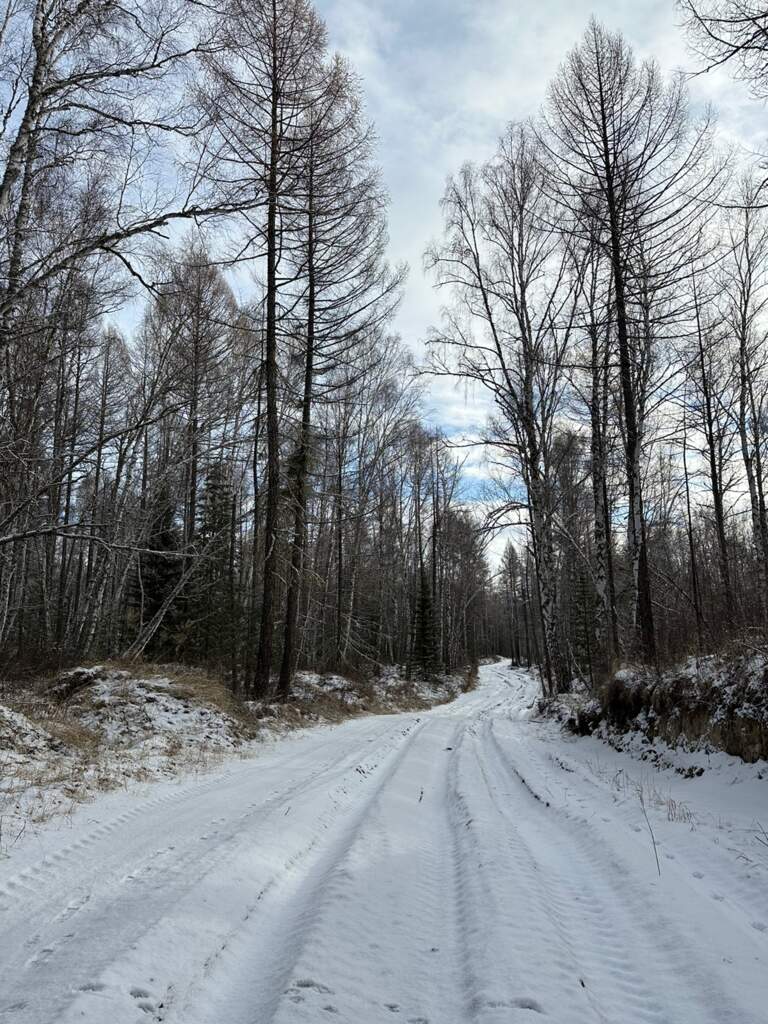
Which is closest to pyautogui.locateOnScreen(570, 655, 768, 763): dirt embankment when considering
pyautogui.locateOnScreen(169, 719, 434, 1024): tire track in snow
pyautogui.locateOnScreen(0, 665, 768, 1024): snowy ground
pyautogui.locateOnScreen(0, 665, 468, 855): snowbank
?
pyautogui.locateOnScreen(0, 665, 768, 1024): snowy ground

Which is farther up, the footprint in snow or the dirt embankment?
the dirt embankment

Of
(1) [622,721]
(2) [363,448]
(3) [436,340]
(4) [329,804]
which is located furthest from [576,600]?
(4) [329,804]

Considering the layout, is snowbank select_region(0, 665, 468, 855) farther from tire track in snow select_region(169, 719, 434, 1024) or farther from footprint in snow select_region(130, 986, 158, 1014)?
footprint in snow select_region(130, 986, 158, 1014)

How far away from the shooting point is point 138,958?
241 centimetres

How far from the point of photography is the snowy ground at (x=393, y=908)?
86.4 inches

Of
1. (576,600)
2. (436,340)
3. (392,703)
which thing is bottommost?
(392,703)

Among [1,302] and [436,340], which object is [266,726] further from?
[436,340]

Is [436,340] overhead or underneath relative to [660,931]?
overhead

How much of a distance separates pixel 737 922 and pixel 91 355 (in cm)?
1838

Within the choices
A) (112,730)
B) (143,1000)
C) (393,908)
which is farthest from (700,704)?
(112,730)

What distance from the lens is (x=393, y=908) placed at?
121 inches

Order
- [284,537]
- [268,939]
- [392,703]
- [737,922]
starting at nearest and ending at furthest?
[268,939] < [737,922] < [284,537] < [392,703]

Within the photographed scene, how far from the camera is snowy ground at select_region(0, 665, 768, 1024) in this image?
219 centimetres

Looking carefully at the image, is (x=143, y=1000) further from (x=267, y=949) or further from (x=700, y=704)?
(x=700, y=704)
